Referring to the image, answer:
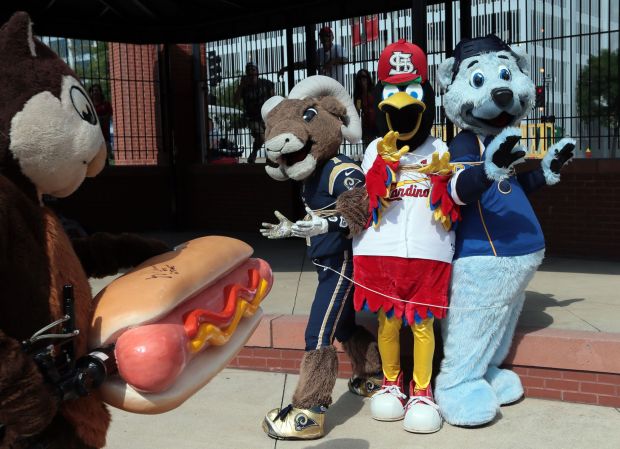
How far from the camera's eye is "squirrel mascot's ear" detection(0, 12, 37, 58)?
2.28 m

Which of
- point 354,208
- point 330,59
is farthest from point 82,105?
point 330,59

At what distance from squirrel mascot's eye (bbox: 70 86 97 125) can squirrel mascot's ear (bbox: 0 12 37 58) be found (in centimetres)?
18

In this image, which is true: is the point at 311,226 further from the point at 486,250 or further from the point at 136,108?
the point at 136,108

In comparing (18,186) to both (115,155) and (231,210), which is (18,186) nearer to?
(231,210)

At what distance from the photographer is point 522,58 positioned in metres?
4.36

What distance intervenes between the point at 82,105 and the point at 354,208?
1803 millimetres

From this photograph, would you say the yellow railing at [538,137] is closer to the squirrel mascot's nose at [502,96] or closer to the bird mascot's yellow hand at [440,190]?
the squirrel mascot's nose at [502,96]

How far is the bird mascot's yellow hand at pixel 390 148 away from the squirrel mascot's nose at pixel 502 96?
1.99 feet

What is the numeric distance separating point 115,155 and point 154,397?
969 centimetres

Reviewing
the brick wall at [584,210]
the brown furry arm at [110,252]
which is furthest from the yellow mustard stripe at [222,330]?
the brick wall at [584,210]

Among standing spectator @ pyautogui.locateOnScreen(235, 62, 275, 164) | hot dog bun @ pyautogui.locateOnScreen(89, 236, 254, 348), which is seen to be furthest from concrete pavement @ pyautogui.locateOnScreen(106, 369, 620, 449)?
standing spectator @ pyautogui.locateOnScreen(235, 62, 275, 164)

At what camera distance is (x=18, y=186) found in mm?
2281

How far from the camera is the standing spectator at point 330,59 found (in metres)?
9.97

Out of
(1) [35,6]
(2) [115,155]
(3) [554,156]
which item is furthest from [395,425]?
(2) [115,155]
